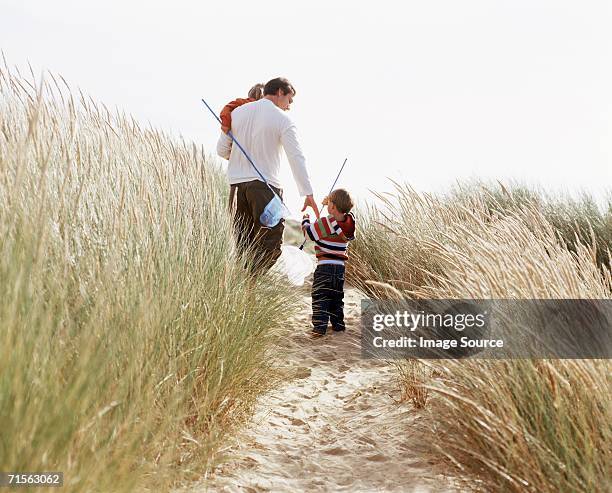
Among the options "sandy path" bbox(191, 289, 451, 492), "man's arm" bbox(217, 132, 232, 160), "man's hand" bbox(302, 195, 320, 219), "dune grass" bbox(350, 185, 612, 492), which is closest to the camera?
"dune grass" bbox(350, 185, 612, 492)

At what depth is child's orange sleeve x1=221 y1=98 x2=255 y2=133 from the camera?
5055mm

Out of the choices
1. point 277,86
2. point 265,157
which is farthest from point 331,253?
point 277,86

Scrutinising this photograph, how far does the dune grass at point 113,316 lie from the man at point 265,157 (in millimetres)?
943

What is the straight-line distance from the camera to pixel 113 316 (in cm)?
222

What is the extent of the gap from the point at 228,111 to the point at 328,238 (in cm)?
132

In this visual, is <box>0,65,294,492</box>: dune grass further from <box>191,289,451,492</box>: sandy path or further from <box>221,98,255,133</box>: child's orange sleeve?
<box>221,98,255,133</box>: child's orange sleeve

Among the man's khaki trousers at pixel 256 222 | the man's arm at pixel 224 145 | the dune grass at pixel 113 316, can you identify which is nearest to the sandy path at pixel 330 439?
the dune grass at pixel 113 316

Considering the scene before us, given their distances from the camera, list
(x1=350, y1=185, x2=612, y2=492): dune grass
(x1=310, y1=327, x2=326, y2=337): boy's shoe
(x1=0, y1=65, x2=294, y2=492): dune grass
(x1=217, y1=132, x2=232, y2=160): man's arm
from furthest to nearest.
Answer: (x1=217, y1=132, x2=232, y2=160): man's arm → (x1=310, y1=327, x2=326, y2=337): boy's shoe → (x1=350, y1=185, x2=612, y2=492): dune grass → (x1=0, y1=65, x2=294, y2=492): dune grass

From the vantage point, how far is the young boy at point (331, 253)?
4898mm

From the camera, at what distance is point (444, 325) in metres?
3.30

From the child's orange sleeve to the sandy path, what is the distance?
182 centimetres

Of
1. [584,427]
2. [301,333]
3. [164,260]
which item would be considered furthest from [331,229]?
[584,427]

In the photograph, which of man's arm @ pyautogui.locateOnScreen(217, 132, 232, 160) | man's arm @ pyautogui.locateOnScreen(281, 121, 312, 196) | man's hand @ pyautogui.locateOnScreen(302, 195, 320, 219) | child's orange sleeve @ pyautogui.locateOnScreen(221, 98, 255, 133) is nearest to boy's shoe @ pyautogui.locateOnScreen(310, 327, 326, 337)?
man's hand @ pyautogui.locateOnScreen(302, 195, 320, 219)

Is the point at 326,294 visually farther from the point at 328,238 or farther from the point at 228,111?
the point at 228,111
